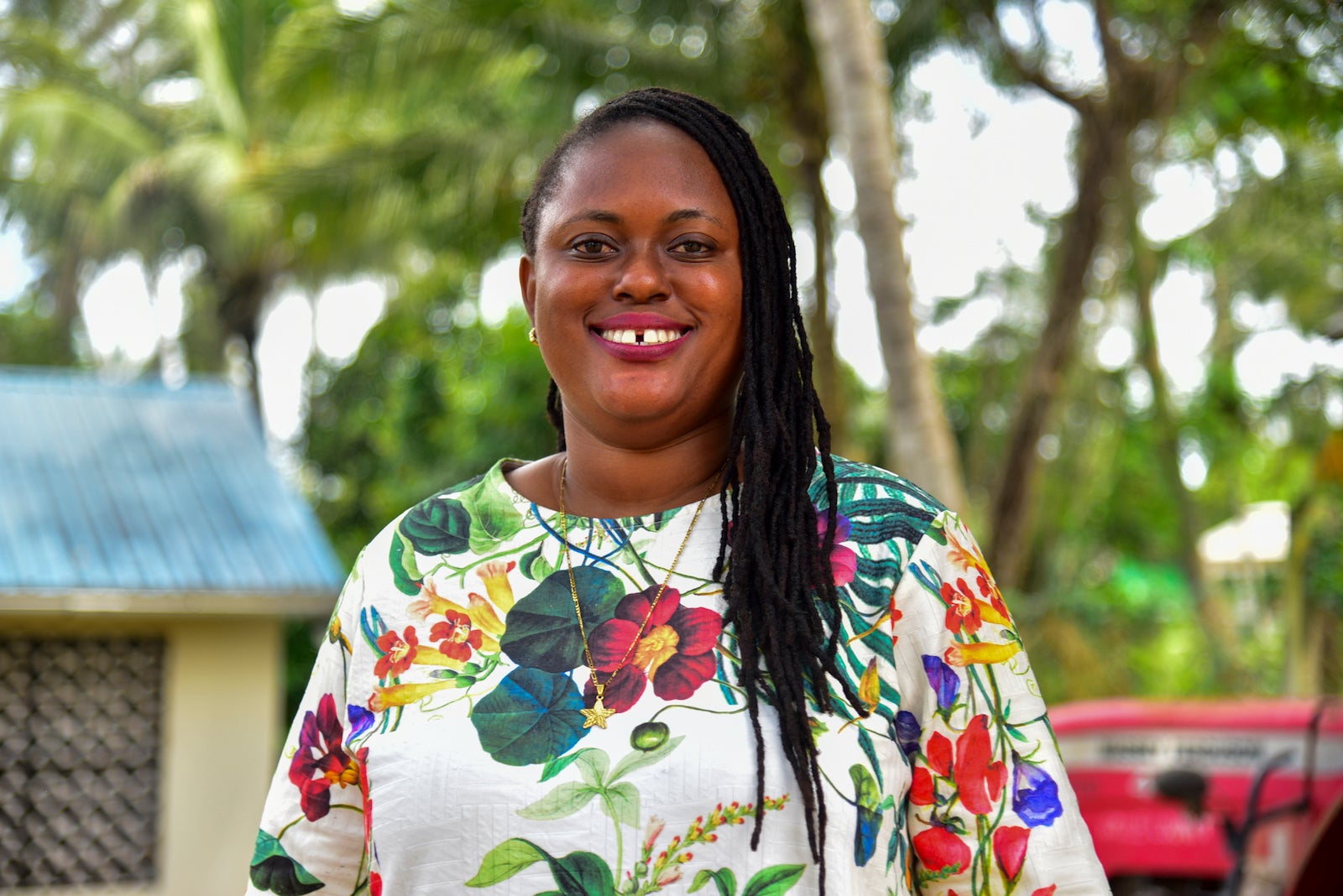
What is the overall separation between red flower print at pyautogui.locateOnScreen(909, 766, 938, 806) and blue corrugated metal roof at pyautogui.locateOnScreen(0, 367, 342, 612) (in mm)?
7574

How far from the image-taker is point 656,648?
1683 mm

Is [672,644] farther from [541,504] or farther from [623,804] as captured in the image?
[541,504]

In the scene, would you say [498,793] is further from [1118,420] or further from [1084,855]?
[1118,420]

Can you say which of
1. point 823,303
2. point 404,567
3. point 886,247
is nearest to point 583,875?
point 404,567

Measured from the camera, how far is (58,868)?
8.52 m

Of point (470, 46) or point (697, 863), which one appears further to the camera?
point (470, 46)

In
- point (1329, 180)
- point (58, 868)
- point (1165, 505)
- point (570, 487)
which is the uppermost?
point (1329, 180)

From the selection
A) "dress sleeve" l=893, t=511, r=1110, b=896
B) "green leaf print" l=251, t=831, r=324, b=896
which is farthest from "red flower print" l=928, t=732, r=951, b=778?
"green leaf print" l=251, t=831, r=324, b=896

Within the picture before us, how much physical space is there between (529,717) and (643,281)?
53 cm

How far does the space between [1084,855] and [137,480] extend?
8.98 meters

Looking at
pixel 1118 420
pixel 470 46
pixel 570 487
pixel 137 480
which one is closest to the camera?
pixel 570 487

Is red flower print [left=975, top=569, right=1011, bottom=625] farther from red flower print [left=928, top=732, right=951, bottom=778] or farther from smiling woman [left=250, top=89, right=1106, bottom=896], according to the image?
red flower print [left=928, top=732, right=951, bottom=778]

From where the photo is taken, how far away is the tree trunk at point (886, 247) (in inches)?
248

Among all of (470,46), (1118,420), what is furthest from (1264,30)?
(1118,420)
